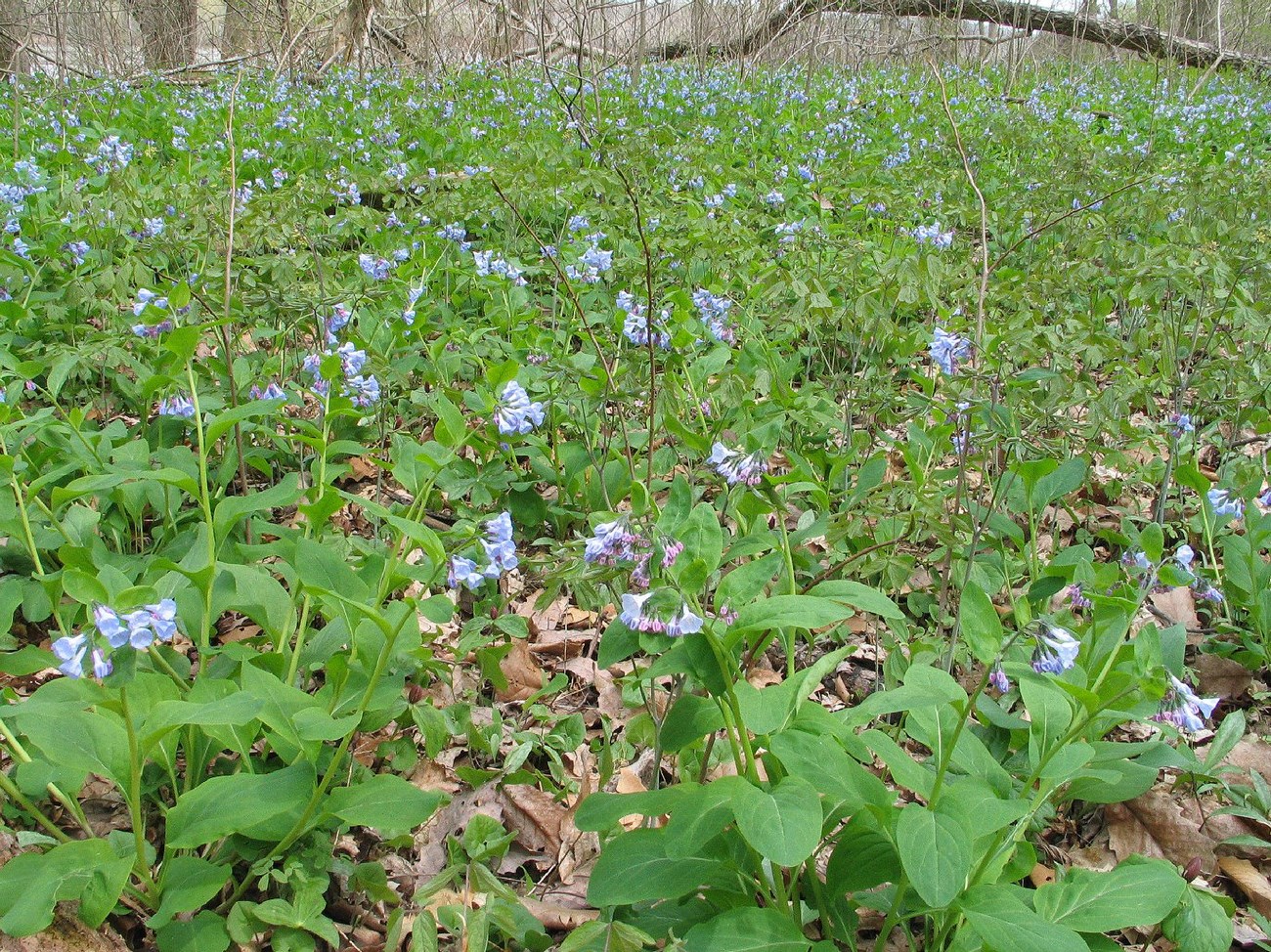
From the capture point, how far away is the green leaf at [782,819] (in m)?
0.95

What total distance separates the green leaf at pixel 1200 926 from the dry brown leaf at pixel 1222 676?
3.05 ft

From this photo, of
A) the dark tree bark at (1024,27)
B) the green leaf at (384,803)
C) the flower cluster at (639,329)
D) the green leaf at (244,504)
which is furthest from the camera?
the dark tree bark at (1024,27)

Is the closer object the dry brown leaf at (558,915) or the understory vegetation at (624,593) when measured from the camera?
the understory vegetation at (624,593)

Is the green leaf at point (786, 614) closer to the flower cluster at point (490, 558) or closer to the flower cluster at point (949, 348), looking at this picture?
the flower cluster at point (490, 558)

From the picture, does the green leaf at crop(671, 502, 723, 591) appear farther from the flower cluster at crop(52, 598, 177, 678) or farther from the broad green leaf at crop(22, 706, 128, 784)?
the broad green leaf at crop(22, 706, 128, 784)

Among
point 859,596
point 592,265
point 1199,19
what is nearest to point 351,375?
point 592,265

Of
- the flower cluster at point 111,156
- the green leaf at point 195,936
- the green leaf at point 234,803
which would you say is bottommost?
the green leaf at point 195,936

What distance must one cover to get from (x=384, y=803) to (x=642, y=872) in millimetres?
395

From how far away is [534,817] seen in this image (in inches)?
64.1

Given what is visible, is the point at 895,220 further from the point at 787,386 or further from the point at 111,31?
the point at 111,31

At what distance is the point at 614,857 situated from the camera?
3.83 feet

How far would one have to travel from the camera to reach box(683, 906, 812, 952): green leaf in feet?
3.59

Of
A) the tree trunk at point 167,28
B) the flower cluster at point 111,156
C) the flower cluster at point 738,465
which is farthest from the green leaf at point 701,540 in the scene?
the tree trunk at point 167,28

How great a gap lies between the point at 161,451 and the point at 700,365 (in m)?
1.33
